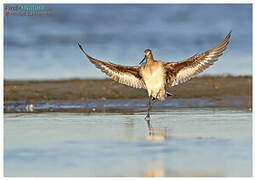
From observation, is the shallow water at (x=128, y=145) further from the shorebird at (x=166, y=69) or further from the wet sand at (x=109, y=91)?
the wet sand at (x=109, y=91)

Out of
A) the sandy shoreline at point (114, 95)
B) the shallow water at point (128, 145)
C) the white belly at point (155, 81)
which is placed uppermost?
the white belly at point (155, 81)

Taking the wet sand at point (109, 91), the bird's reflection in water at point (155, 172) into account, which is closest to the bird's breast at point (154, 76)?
the wet sand at point (109, 91)

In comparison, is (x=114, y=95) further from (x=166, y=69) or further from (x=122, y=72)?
(x=166, y=69)

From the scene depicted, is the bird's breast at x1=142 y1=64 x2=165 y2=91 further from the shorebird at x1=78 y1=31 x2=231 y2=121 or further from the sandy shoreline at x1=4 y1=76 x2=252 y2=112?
the sandy shoreline at x1=4 y1=76 x2=252 y2=112

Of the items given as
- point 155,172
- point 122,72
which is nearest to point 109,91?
point 122,72

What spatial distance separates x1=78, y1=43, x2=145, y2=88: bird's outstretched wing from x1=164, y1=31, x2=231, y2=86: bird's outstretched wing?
806 millimetres

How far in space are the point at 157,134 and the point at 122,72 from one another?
4.27m

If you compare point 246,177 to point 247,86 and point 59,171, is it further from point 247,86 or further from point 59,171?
point 247,86

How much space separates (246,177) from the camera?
6742 millimetres

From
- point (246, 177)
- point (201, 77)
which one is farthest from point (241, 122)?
point (201, 77)

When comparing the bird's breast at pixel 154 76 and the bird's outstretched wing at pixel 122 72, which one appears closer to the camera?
the bird's breast at pixel 154 76

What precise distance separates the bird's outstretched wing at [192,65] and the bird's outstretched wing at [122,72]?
→ 806 mm

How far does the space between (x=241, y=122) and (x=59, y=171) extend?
5117mm

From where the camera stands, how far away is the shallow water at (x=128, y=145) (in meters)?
7.13
